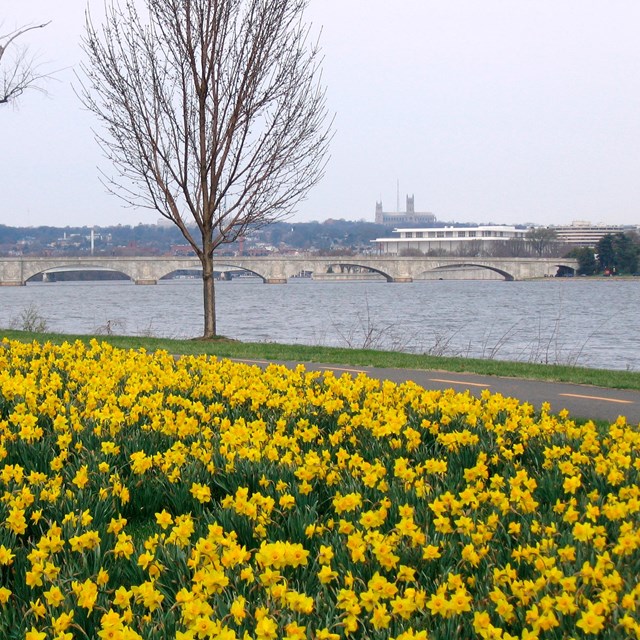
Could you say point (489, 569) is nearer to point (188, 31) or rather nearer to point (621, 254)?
point (188, 31)

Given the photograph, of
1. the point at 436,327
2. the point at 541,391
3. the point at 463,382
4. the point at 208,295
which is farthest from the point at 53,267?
the point at 541,391

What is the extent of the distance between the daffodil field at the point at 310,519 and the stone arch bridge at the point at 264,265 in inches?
3413

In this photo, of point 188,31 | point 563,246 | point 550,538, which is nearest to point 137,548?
point 550,538

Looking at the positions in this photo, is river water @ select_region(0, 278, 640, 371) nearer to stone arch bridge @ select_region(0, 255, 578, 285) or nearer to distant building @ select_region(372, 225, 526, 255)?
stone arch bridge @ select_region(0, 255, 578, 285)

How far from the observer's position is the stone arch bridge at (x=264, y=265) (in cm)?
10012

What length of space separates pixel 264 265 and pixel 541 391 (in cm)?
9735

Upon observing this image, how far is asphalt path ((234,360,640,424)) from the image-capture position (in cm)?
992

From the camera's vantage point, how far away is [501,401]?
290 inches

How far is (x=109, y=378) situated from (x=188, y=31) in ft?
39.1

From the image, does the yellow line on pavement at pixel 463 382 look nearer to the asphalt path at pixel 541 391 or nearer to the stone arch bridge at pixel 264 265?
the asphalt path at pixel 541 391

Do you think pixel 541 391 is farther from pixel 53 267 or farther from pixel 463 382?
pixel 53 267

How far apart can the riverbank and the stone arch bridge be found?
74.8m

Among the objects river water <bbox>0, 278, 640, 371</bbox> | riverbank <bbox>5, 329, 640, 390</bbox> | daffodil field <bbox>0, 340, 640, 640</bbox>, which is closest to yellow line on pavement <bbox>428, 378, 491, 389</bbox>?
riverbank <bbox>5, 329, 640, 390</bbox>

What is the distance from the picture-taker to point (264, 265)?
4269 inches
